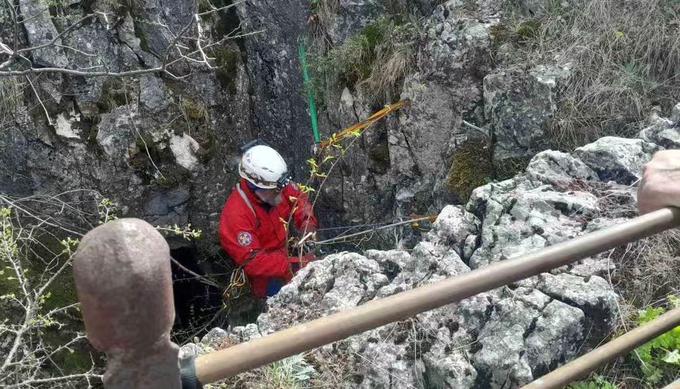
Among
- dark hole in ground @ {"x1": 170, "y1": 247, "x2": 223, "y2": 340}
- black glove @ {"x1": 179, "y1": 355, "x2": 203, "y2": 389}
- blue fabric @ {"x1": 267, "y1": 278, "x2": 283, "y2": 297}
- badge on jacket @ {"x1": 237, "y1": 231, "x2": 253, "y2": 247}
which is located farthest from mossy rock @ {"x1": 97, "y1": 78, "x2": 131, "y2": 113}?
black glove @ {"x1": 179, "y1": 355, "x2": 203, "y2": 389}

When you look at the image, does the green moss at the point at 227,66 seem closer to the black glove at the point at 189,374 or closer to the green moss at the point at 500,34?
the green moss at the point at 500,34

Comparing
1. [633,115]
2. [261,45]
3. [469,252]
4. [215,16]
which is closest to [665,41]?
[633,115]

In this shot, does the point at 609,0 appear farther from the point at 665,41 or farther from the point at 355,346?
the point at 355,346

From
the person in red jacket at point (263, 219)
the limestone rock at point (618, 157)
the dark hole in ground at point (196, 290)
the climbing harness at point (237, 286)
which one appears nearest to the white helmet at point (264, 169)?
the person in red jacket at point (263, 219)

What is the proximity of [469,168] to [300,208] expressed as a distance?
165cm

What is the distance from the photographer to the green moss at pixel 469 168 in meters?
4.89

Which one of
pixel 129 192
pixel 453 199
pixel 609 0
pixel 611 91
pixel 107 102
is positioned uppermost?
pixel 609 0

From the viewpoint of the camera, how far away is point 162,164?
21.0ft

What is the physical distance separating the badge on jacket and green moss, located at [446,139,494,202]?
6.19 feet

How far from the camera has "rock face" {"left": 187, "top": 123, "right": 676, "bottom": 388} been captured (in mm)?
2570

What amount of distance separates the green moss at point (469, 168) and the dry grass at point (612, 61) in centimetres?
59

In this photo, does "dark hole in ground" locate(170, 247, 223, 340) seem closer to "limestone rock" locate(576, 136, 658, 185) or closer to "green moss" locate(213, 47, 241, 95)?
"green moss" locate(213, 47, 241, 95)

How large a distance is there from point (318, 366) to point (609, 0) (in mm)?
3898

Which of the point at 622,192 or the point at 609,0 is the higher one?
the point at 609,0
